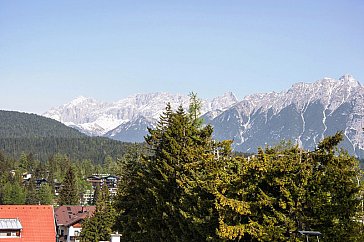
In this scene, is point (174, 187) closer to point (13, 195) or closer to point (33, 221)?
point (33, 221)

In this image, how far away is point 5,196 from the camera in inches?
5453

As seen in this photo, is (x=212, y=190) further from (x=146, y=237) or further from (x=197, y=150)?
(x=146, y=237)

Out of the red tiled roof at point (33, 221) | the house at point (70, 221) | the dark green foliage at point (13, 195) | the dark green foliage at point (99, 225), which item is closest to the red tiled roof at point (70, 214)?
the house at point (70, 221)

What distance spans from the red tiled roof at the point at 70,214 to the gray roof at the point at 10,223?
39.5 m

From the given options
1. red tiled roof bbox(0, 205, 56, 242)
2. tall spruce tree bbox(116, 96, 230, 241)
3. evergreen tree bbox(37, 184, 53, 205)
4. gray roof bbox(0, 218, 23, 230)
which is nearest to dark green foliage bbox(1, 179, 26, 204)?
evergreen tree bbox(37, 184, 53, 205)

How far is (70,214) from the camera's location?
325ft

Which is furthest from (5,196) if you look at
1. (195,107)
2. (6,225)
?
(195,107)

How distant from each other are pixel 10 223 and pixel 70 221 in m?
41.8

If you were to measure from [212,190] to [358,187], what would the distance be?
20.3 ft

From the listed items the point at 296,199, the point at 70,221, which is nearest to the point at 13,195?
the point at 70,221

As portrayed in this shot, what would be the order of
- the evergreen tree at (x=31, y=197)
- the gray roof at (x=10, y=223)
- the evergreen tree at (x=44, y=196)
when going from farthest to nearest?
the evergreen tree at (x=31, y=197), the evergreen tree at (x=44, y=196), the gray roof at (x=10, y=223)

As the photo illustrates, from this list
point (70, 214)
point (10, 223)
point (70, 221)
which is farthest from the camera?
point (70, 214)

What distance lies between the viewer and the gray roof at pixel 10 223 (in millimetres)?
52250

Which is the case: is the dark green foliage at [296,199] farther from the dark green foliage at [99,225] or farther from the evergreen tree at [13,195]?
the evergreen tree at [13,195]
